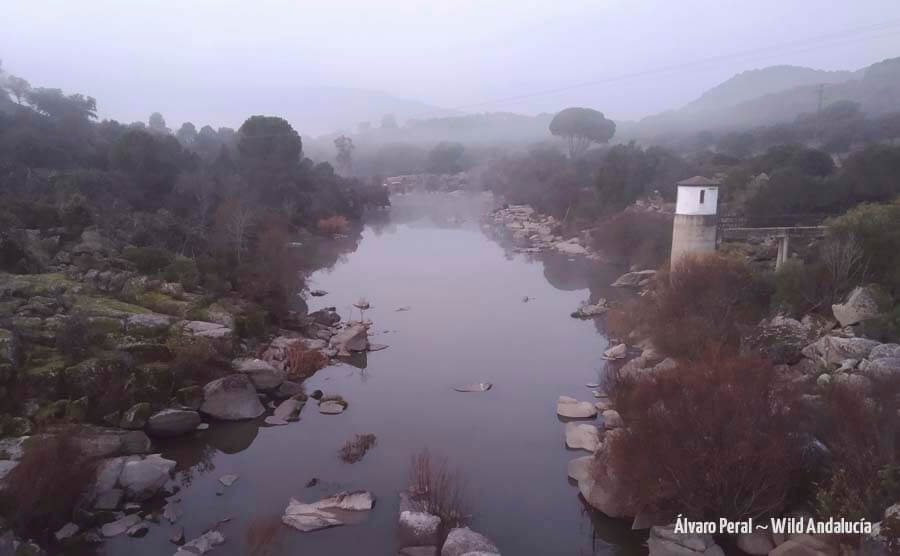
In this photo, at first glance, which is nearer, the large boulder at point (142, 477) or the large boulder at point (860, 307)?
the large boulder at point (142, 477)

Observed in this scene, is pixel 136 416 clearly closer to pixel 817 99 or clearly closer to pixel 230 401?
pixel 230 401

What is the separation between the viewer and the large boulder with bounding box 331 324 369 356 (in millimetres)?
20531

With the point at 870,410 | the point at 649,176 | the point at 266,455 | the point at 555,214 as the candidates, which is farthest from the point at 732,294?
the point at 555,214

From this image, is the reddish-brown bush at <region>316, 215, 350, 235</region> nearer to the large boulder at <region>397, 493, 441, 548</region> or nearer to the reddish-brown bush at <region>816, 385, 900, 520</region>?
the large boulder at <region>397, 493, 441, 548</region>

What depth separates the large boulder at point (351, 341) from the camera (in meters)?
20.5

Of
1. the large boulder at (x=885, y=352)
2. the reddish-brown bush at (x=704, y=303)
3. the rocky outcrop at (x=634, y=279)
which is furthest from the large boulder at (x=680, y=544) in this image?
the rocky outcrop at (x=634, y=279)

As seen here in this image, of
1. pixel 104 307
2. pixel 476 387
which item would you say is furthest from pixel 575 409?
pixel 104 307

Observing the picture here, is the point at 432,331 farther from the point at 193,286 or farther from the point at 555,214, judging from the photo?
the point at 555,214

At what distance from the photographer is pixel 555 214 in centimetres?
5312

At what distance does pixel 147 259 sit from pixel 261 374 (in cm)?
820

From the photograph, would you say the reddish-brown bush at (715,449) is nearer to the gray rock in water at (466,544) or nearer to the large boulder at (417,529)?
the gray rock in water at (466,544)

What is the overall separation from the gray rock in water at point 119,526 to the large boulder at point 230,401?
4.23m

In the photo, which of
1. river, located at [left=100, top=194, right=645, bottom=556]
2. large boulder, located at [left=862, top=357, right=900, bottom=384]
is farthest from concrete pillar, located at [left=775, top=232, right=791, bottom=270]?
large boulder, located at [left=862, top=357, right=900, bottom=384]

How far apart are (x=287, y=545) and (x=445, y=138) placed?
174m
